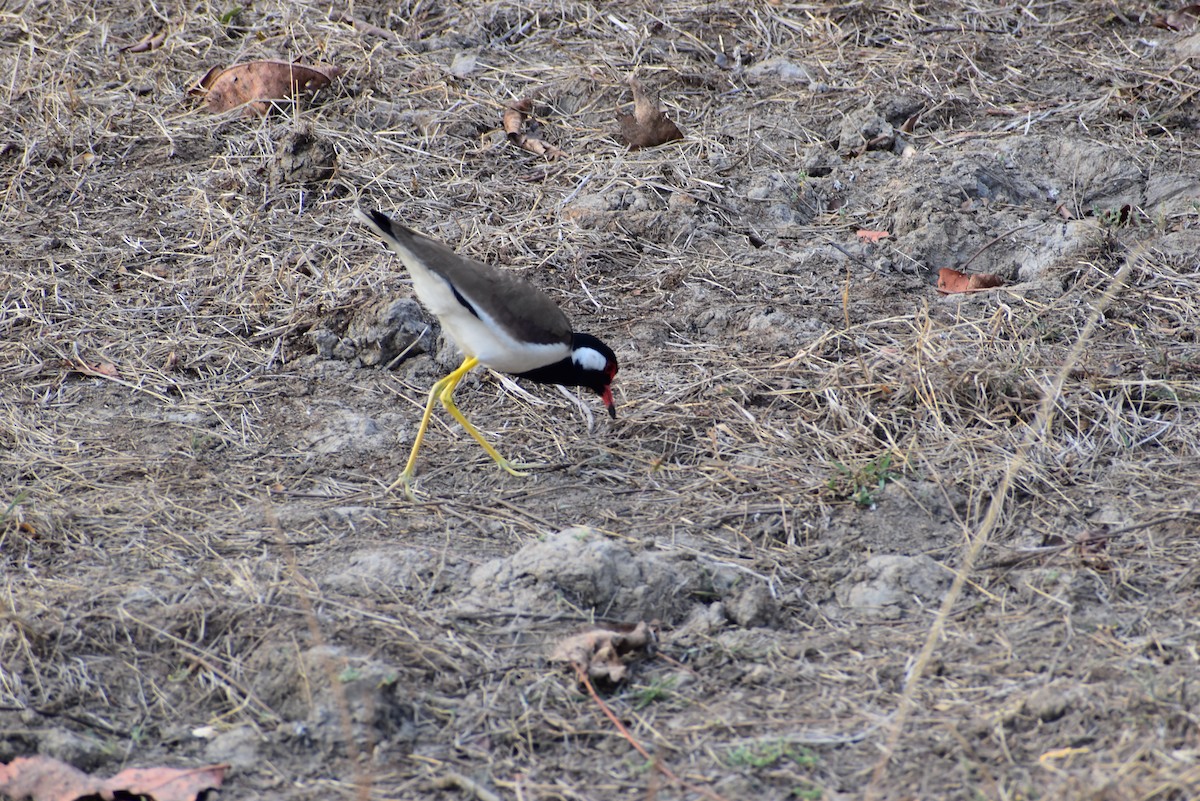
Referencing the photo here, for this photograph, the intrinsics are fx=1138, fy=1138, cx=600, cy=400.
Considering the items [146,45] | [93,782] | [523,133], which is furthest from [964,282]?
[146,45]

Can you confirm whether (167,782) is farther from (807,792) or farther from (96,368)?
(96,368)

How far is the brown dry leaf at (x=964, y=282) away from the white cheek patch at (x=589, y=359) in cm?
179

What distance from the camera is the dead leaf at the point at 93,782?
2.85 metres

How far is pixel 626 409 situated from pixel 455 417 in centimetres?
71

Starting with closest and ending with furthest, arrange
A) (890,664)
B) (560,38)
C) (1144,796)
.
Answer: (1144,796)
(890,664)
(560,38)

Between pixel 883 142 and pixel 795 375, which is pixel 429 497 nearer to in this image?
pixel 795 375

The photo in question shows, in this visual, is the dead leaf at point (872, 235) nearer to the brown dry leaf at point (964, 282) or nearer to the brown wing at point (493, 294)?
the brown dry leaf at point (964, 282)

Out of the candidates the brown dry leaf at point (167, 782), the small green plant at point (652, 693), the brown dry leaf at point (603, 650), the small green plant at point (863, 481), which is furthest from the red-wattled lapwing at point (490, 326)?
the brown dry leaf at point (167, 782)

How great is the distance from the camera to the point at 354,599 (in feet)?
11.5

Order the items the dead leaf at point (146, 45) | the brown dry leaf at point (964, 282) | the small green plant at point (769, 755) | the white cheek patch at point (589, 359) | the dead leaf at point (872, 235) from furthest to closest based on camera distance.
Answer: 1. the dead leaf at point (146, 45)
2. the dead leaf at point (872, 235)
3. the brown dry leaf at point (964, 282)
4. the white cheek patch at point (589, 359)
5. the small green plant at point (769, 755)

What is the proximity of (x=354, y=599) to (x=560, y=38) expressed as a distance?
486 cm

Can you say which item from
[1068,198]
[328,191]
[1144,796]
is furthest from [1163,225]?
[328,191]

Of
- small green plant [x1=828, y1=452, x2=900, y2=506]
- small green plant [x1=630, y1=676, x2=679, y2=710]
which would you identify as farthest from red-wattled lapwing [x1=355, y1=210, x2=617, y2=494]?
small green plant [x1=630, y1=676, x2=679, y2=710]

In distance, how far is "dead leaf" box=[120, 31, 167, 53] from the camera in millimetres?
7324
